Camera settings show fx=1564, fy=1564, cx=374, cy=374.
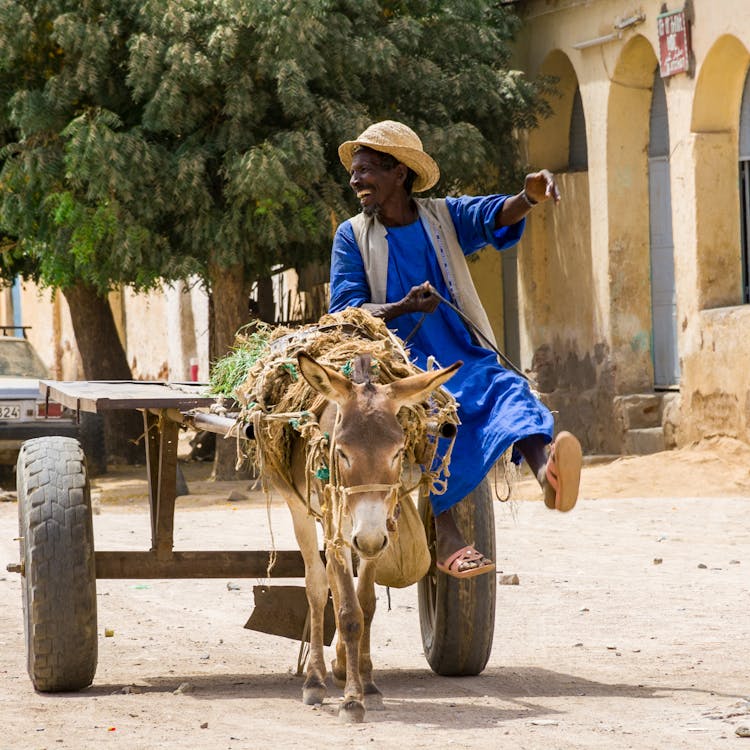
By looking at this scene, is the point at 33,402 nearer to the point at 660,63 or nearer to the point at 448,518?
the point at 660,63

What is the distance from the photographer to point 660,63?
14.6 meters

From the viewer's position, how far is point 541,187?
555 cm

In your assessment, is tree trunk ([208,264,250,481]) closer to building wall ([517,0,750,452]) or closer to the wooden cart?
building wall ([517,0,750,452])

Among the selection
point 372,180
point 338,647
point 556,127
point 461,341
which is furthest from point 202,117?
point 338,647

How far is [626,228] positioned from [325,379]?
1132 cm

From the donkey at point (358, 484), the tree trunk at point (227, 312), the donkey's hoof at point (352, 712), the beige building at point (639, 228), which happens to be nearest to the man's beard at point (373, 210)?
the donkey at point (358, 484)

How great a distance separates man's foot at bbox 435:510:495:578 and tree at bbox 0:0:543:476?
28.4 feet

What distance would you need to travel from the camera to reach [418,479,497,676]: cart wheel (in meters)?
5.96

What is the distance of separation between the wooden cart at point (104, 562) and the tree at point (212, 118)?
7732 mm

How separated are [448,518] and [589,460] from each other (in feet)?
33.6

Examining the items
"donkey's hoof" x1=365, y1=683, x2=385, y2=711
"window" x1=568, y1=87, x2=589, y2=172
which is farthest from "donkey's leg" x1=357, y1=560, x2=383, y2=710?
"window" x1=568, y1=87, x2=589, y2=172

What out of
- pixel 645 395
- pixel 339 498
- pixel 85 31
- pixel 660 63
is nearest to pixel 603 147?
pixel 660 63

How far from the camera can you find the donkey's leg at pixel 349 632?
5.17m

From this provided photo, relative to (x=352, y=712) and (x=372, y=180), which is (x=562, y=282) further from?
(x=352, y=712)
